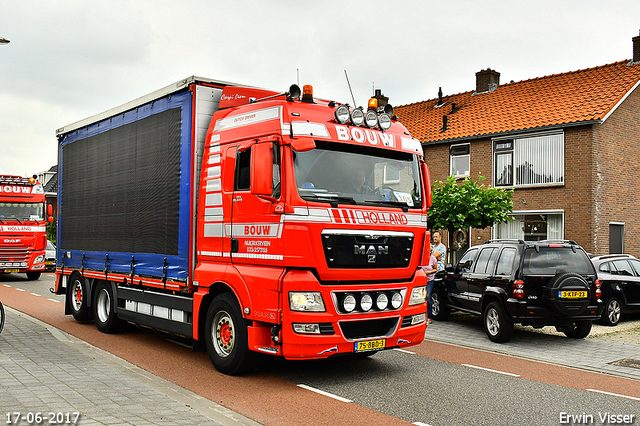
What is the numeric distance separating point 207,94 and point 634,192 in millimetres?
17790

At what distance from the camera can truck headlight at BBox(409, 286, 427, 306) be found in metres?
7.44

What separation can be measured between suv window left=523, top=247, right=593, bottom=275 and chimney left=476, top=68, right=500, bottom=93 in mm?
17031

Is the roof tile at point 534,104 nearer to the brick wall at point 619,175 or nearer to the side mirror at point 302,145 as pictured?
the brick wall at point 619,175

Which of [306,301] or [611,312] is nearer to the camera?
[306,301]

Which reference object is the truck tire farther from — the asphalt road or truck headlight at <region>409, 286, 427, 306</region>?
truck headlight at <region>409, 286, 427, 306</region>

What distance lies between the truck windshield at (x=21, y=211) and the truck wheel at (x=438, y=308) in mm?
16265

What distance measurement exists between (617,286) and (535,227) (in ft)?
26.0

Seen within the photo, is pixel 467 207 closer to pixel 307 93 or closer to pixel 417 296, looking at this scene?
pixel 417 296

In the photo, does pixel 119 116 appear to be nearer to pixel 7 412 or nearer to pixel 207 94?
pixel 207 94

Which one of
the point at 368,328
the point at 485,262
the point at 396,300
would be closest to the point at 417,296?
the point at 396,300

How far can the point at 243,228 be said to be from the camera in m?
7.11

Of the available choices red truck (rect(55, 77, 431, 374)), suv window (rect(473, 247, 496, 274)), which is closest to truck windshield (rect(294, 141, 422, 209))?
red truck (rect(55, 77, 431, 374))

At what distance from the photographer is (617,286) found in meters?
12.5

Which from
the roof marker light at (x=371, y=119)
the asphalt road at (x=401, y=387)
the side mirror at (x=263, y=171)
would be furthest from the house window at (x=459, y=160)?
the side mirror at (x=263, y=171)
